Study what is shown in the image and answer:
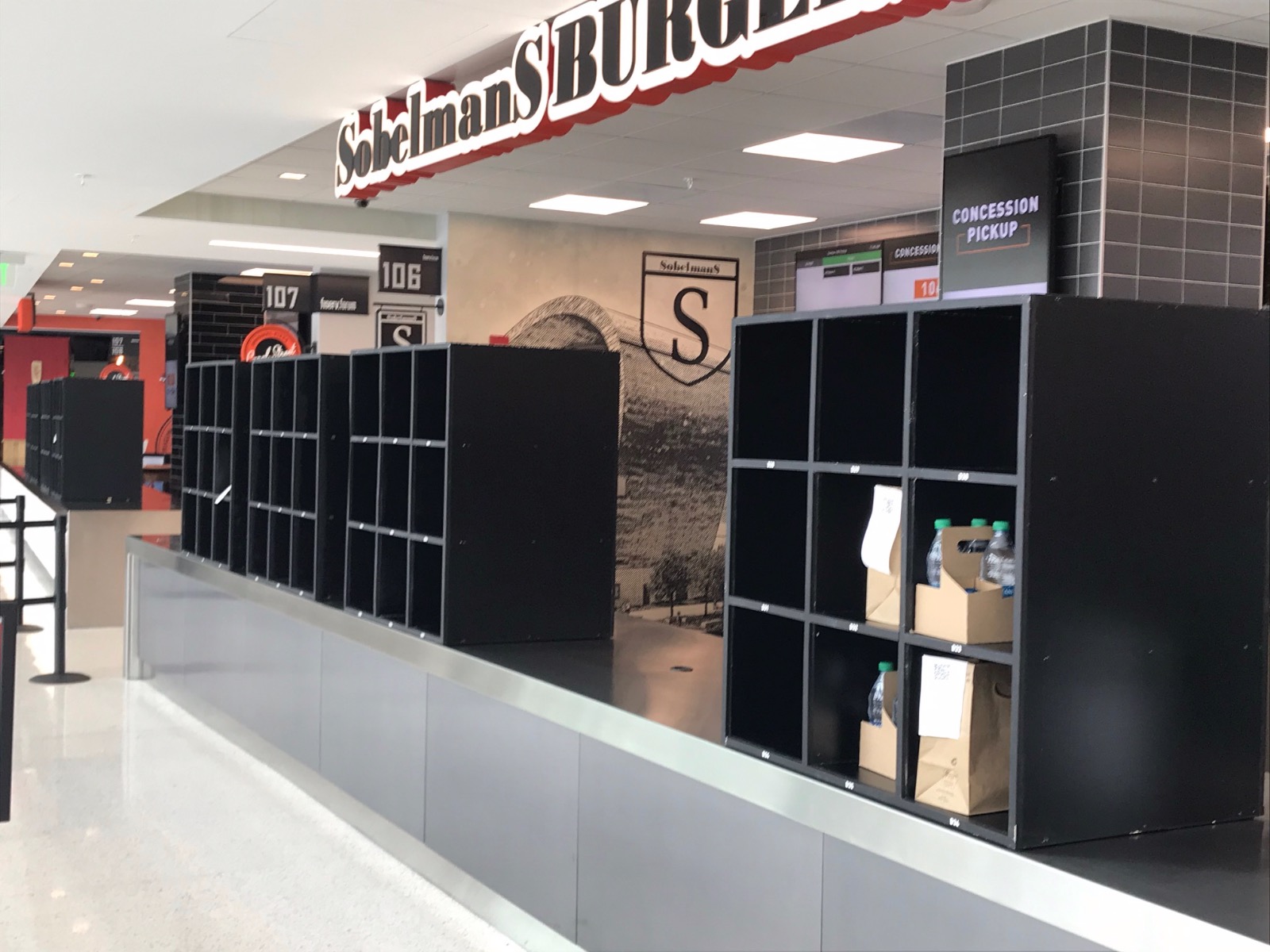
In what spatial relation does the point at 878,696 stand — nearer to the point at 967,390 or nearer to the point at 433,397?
the point at 967,390

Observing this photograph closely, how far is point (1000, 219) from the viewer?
5.29m

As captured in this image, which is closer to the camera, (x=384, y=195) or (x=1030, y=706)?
(x=1030, y=706)

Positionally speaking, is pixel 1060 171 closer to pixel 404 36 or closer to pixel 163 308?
pixel 404 36

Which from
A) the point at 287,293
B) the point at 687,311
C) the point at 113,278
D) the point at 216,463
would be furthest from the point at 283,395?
the point at 113,278

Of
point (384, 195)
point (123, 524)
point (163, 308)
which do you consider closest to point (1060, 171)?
point (384, 195)

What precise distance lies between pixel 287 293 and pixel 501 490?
8467mm

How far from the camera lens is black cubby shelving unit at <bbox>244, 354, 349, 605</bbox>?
5238 millimetres

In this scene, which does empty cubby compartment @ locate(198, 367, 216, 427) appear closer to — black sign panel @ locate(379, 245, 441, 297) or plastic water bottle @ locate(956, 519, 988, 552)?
black sign panel @ locate(379, 245, 441, 297)

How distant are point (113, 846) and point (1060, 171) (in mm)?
4319

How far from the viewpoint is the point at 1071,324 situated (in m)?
2.31

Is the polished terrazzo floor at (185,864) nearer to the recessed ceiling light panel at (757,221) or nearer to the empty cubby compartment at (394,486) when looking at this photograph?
the empty cubby compartment at (394,486)

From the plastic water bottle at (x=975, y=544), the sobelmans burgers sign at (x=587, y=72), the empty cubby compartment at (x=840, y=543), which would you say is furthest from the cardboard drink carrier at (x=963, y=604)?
the sobelmans burgers sign at (x=587, y=72)

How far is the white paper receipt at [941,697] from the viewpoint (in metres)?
2.38

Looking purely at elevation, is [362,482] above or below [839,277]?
below
